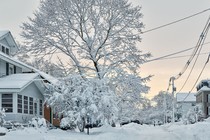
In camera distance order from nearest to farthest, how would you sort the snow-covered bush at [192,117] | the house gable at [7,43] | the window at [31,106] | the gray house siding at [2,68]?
the gray house siding at [2,68] < the window at [31,106] < the house gable at [7,43] < the snow-covered bush at [192,117]

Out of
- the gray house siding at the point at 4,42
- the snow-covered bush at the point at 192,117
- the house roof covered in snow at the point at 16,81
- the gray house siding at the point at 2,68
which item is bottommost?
the snow-covered bush at the point at 192,117

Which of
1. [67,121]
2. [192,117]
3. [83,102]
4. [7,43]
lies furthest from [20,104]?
[192,117]

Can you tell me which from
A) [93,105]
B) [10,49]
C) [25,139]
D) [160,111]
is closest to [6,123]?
[93,105]

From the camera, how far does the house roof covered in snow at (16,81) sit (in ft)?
96.9

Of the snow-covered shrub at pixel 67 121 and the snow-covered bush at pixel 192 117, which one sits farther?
the snow-covered bush at pixel 192 117

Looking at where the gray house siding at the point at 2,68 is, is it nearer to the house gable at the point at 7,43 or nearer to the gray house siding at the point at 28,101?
the gray house siding at the point at 28,101

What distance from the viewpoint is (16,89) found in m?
29.3

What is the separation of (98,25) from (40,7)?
219 inches

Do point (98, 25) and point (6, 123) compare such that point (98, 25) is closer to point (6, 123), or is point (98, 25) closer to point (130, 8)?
point (130, 8)

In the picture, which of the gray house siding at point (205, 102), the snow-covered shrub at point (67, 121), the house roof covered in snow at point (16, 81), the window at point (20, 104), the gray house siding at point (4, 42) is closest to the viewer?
the snow-covered shrub at point (67, 121)

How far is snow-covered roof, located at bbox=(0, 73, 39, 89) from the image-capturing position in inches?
1163

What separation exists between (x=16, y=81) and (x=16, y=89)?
1.62m

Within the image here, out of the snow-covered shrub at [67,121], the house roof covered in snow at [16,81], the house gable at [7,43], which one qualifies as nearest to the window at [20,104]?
the house roof covered in snow at [16,81]

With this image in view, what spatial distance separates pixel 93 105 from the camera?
25984 mm
